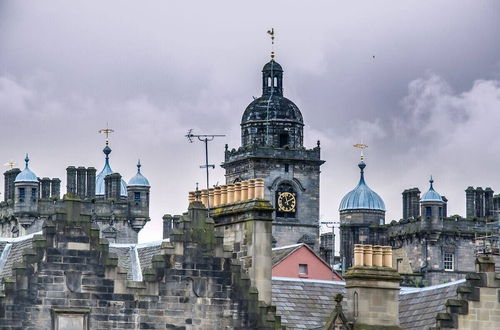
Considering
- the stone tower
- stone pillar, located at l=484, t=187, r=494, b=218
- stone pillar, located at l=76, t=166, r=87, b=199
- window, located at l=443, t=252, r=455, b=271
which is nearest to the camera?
stone pillar, located at l=76, t=166, r=87, b=199

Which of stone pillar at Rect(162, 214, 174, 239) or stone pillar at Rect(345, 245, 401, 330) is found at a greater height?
stone pillar at Rect(162, 214, 174, 239)

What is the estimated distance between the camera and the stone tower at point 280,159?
19538 centimetres

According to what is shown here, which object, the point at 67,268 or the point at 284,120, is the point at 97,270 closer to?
the point at 67,268

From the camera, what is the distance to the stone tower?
195375 millimetres

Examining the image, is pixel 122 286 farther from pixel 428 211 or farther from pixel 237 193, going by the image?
pixel 428 211

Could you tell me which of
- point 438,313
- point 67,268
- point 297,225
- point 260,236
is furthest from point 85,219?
point 297,225

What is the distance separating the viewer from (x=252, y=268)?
236 ft

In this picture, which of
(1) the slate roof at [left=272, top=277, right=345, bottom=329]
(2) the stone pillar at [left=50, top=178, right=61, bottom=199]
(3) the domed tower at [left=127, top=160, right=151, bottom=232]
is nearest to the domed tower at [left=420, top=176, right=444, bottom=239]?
(3) the domed tower at [left=127, top=160, right=151, bottom=232]

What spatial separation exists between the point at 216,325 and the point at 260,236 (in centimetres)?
335

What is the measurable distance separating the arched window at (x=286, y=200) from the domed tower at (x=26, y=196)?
1973 centimetres

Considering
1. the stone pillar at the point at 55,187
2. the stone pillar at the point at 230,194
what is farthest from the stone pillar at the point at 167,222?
the stone pillar at the point at 230,194

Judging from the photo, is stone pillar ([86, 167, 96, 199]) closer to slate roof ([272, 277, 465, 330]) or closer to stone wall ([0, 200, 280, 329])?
slate roof ([272, 277, 465, 330])

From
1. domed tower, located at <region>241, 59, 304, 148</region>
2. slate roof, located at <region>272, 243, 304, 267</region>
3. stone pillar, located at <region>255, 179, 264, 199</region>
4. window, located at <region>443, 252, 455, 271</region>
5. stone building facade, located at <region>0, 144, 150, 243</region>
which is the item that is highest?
domed tower, located at <region>241, 59, 304, 148</region>

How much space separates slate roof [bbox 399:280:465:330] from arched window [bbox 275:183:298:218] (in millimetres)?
114111
